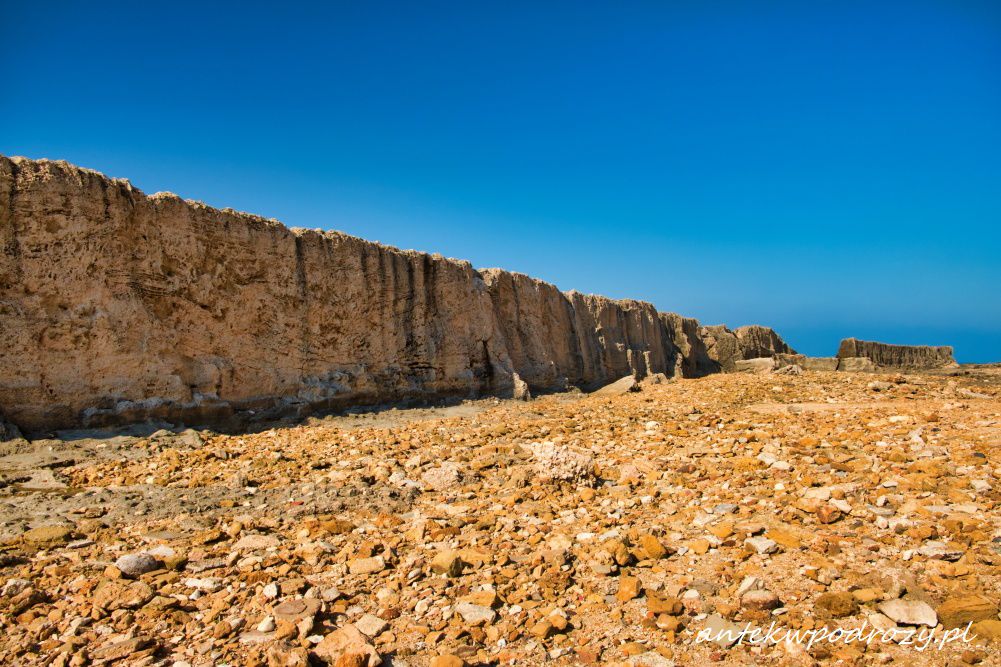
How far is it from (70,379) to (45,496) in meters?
3.01

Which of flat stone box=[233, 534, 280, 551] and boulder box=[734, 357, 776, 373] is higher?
boulder box=[734, 357, 776, 373]

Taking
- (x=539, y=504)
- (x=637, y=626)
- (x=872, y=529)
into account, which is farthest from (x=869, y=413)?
(x=637, y=626)

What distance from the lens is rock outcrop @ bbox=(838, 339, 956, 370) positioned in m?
29.6

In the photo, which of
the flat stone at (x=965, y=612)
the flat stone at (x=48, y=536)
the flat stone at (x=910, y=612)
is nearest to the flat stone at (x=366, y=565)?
the flat stone at (x=48, y=536)

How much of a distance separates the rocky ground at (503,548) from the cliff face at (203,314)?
3.83 ft

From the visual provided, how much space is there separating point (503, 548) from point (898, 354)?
3595cm

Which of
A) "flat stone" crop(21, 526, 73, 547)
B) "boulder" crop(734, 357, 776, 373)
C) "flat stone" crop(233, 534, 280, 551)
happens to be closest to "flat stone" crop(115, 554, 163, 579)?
"flat stone" crop(233, 534, 280, 551)

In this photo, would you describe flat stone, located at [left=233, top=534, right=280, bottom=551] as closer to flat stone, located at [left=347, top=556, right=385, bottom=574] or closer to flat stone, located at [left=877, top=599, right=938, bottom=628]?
flat stone, located at [left=347, top=556, right=385, bottom=574]

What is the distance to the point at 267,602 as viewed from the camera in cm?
379

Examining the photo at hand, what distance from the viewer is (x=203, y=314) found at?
10.0m

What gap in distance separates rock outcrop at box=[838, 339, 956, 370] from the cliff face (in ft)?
72.7

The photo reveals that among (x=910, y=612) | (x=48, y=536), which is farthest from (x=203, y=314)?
(x=910, y=612)

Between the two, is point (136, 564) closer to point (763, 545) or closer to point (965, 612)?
point (763, 545)

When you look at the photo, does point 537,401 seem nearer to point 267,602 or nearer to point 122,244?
point 122,244
